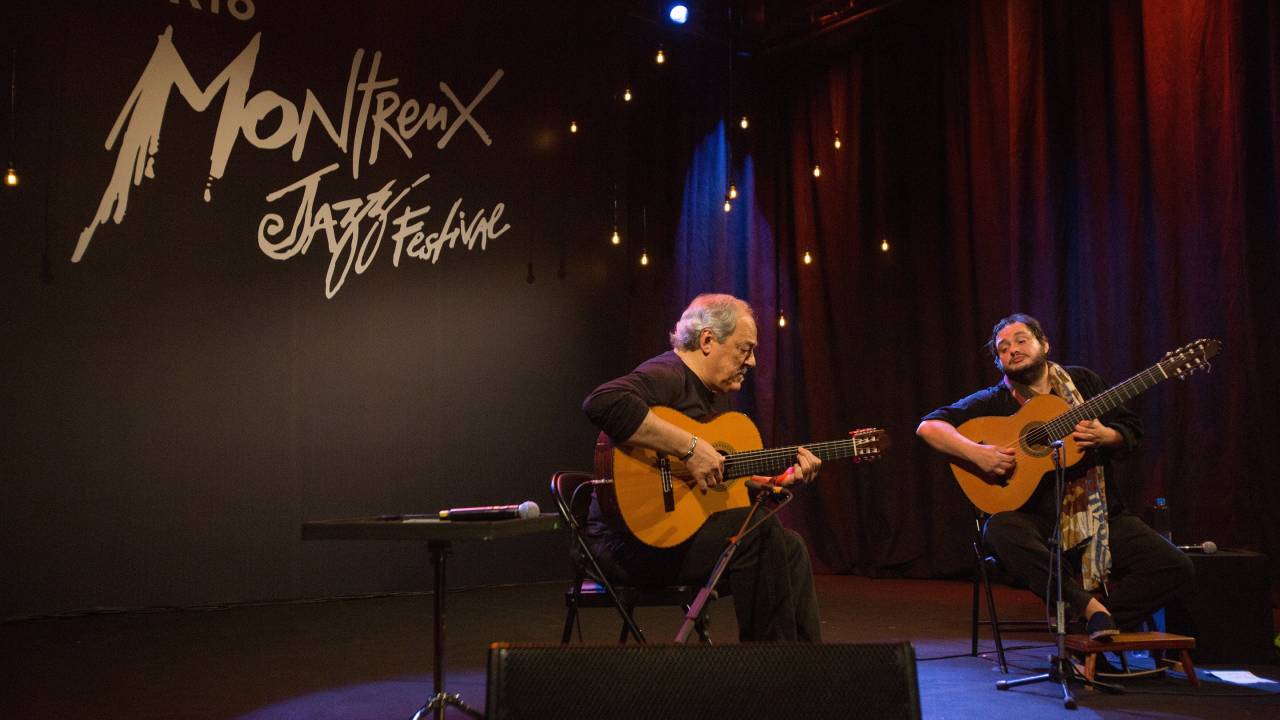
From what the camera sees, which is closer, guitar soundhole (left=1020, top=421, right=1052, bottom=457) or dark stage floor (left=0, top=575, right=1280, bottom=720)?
dark stage floor (left=0, top=575, right=1280, bottom=720)

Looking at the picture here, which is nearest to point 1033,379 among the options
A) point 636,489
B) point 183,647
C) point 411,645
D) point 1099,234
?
point 636,489

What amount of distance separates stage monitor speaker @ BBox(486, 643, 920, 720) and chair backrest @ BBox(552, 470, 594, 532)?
1.55 m

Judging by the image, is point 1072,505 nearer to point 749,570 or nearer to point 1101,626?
point 1101,626

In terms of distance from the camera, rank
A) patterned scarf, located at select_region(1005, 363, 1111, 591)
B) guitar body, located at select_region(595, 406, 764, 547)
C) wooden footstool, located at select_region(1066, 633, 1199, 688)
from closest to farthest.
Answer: guitar body, located at select_region(595, 406, 764, 547) → wooden footstool, located at select_region(1066, 633, 1199, 688) → patterned scarf, located at select_region(1005, 363, 1111, 591)

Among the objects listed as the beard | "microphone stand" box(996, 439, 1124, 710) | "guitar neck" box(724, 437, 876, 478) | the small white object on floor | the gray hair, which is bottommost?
the small white object on floor

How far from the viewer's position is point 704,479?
312 cm

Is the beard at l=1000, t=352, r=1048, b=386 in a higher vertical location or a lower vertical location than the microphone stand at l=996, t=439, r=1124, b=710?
higher

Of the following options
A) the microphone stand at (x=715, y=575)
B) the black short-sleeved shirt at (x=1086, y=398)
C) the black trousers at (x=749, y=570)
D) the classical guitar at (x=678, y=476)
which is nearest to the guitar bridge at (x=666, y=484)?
the classical guitar at (x=678, y=476)

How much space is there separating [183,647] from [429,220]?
10.3ft

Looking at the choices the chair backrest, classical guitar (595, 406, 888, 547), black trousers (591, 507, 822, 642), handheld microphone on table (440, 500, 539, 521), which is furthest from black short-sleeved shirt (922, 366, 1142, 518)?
handheld microphone on table (440, 500, 539, 521)

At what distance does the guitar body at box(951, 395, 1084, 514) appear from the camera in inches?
147

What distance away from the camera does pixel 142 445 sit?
5434 mm

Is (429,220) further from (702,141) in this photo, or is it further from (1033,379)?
(1033,379)

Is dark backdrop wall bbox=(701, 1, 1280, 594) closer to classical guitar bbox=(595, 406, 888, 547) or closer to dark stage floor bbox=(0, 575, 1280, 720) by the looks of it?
dark stage floor bbox=(0, 575, 1280, 720)
